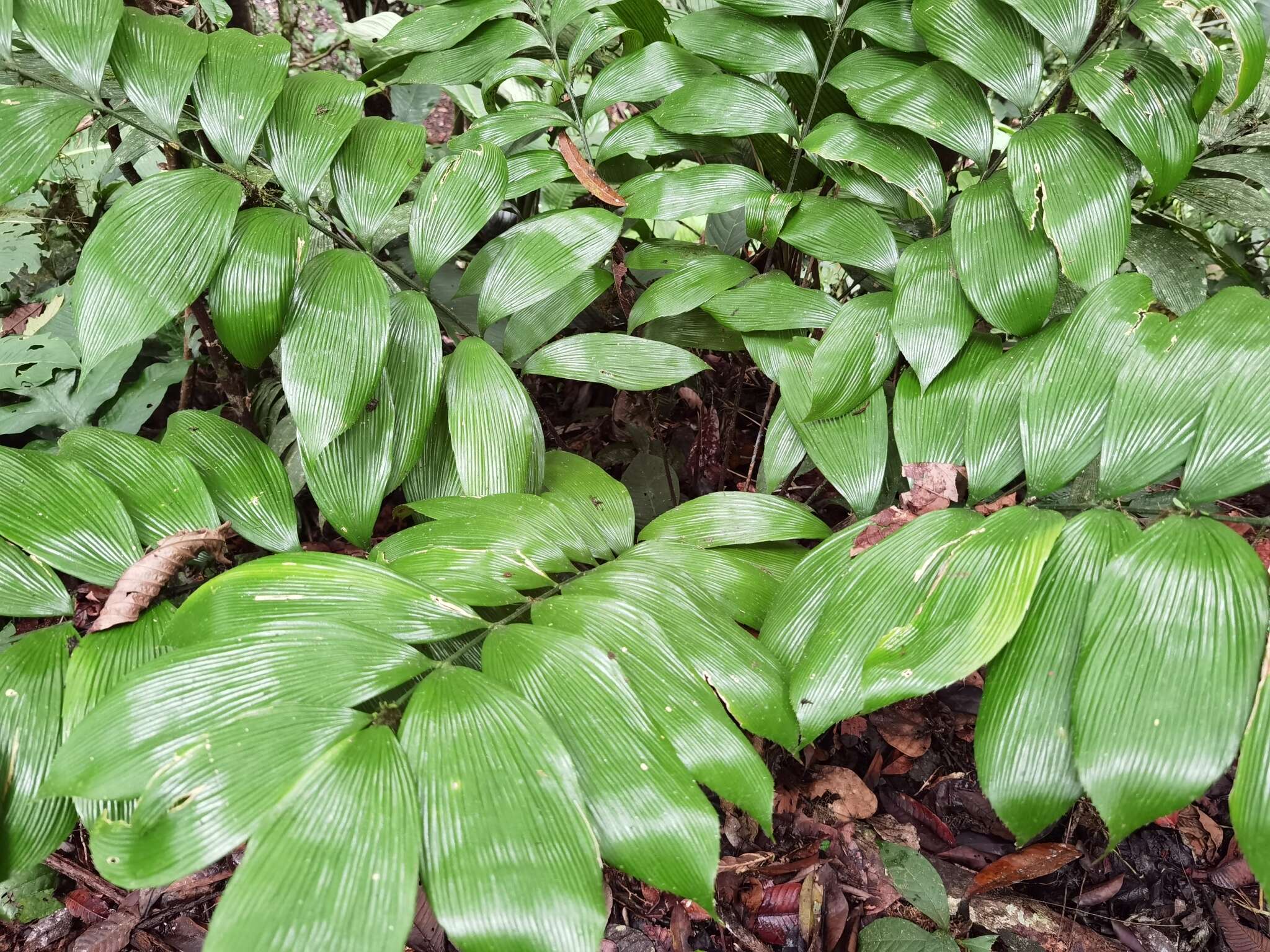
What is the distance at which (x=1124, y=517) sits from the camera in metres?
0.73

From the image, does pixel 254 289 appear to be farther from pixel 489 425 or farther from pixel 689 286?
pixel 689 286

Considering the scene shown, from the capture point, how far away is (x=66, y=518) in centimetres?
82

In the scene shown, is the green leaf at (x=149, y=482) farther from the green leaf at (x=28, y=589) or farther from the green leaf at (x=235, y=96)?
the green leaf at (x=235, y=96)

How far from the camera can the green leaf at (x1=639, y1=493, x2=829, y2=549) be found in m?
1.07

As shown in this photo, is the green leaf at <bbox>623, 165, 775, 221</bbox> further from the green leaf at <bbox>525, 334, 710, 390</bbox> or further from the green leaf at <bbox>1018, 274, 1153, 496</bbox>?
the green leaf at <bbox>1018, 274, 1153, 496</bbox>

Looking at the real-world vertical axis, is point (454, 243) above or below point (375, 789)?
above

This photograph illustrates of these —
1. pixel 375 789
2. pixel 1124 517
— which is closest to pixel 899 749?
pixel 1124 517

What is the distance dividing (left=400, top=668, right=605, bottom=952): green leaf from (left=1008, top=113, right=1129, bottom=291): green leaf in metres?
0.82

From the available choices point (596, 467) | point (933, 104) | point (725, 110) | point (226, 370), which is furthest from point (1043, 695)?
point (226, 370)

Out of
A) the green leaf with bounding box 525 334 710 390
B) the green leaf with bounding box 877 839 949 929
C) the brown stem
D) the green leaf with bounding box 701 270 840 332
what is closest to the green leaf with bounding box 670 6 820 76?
the green leaf with bounding box 701 270 840 332

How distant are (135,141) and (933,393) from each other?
4.56ft

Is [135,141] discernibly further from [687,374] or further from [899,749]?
[899,749]

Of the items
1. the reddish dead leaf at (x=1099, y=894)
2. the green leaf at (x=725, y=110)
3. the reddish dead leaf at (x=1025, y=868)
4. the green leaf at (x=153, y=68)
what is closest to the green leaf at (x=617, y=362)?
the green leaf at (x=725, y=110)

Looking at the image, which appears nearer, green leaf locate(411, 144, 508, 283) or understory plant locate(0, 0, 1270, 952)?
understory plant locate(0, 0, 1270, 952)
